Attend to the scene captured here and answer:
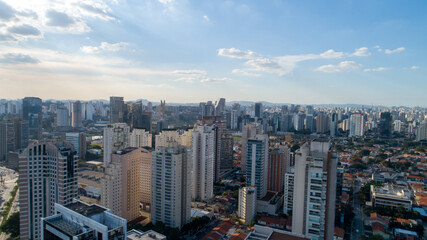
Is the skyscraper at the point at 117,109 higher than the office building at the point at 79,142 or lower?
higher

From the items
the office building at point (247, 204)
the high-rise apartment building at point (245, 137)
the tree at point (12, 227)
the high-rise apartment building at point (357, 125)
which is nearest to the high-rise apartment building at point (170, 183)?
the office building at point (247, 204)

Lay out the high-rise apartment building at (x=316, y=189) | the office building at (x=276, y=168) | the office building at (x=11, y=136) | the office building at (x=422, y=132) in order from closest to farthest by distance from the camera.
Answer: the high-rise apartment building at (x=316, y=189) < the office building at (x=276, y=168) < the office building at (x=11, y=136) < the office building at (x=422, y=132)

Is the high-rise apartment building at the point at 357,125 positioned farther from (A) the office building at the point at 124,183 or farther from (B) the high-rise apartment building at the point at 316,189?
(B) the high-rise apartment building at the point at 316,189

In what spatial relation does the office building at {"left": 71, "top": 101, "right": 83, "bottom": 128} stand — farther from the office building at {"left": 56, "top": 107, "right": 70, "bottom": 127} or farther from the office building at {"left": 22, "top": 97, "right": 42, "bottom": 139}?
the office building at {"left": 22, "top": 97, "right": 42, "bottom": 139}

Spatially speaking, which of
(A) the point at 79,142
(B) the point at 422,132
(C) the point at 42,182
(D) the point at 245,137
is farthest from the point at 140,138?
(B) the point at 422,132

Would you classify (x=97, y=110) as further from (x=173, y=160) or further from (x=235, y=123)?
(x=173, y=160)

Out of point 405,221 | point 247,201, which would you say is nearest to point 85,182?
point 247,201

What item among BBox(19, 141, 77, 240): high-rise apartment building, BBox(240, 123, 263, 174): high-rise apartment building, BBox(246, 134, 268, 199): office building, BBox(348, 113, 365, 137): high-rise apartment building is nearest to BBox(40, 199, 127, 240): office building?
BBox(19, 141, 77, 240): high-rise apartment building
